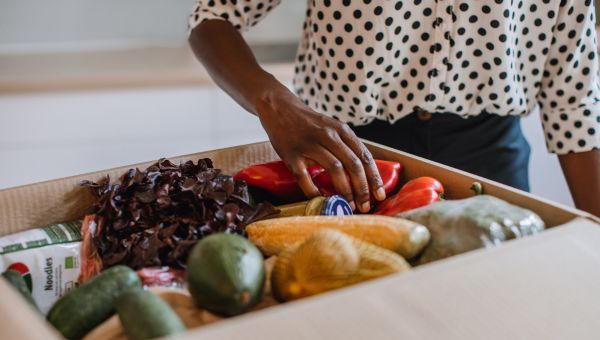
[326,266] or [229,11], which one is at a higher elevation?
[229,11]

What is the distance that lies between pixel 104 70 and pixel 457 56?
4.50 feet

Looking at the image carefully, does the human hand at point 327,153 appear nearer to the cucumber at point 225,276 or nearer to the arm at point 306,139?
the arm at point 306,139

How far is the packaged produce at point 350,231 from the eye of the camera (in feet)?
2.16

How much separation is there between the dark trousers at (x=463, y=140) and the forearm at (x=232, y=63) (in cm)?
29

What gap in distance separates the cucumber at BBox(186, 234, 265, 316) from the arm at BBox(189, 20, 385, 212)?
0.28m

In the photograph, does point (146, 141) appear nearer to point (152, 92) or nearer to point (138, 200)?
point (152, 92)

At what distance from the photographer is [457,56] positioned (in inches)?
45.7

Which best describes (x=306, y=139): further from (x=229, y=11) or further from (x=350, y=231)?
(x=229, y=11)

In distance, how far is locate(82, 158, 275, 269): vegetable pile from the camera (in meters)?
0.74

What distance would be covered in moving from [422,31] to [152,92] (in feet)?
3.89

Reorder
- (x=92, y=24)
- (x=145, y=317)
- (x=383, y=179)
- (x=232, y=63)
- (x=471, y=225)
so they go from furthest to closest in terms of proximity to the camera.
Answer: (x=92, y=24) → (x=232, y=63) → (x=383, y=179) → (x=471, y=225) → (x=145, y=317)

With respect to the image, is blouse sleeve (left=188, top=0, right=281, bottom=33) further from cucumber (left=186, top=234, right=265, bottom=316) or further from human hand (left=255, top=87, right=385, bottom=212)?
cucumber (left=186, top=234, right=265, bottom=316)

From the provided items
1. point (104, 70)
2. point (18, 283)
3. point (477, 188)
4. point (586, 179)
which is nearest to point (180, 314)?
point (18, 283)

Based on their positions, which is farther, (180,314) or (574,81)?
(574,81)
